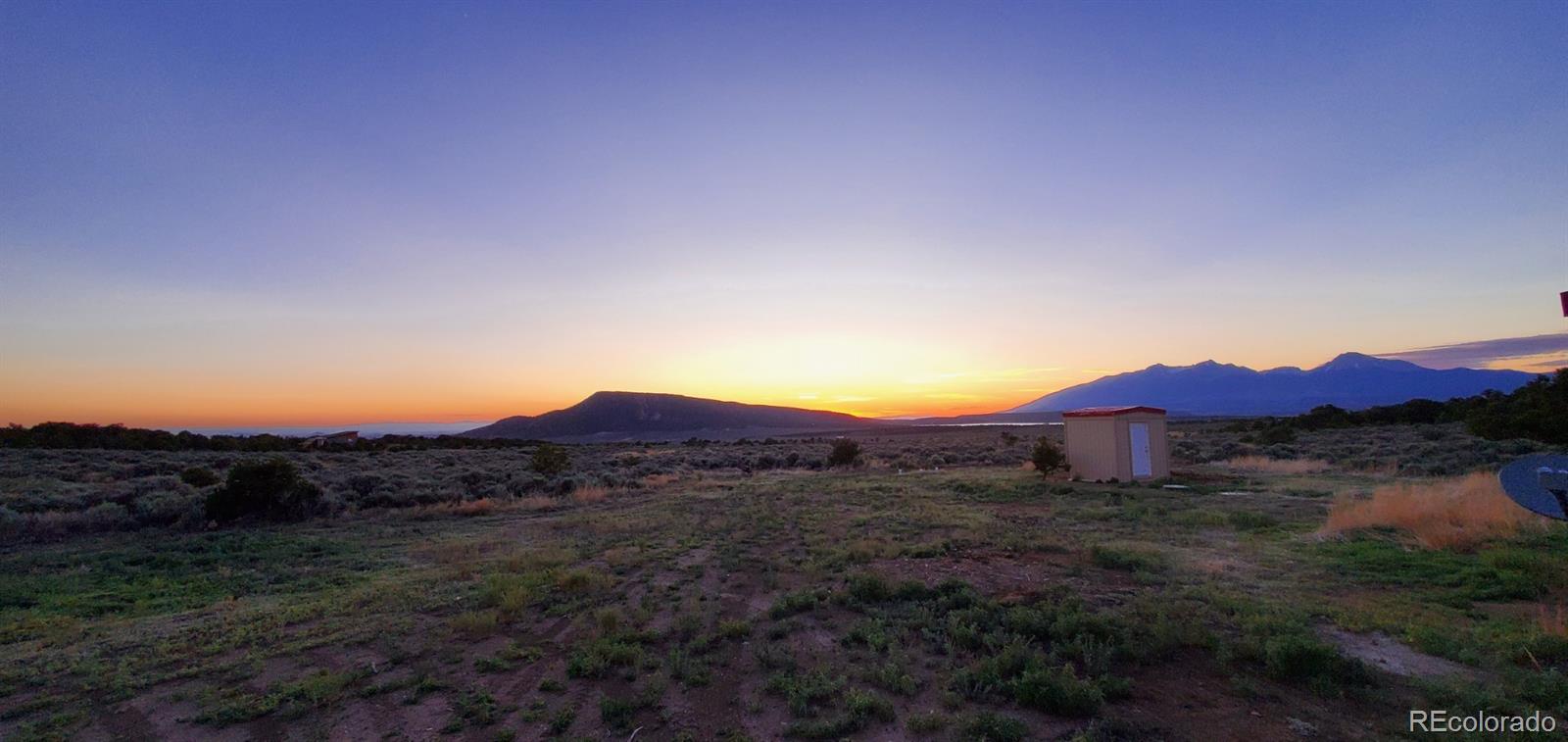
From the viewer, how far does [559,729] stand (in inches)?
202

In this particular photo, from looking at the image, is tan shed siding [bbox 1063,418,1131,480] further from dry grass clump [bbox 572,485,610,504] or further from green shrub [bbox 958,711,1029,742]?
green shrub [bbox 958,711,1029,742]

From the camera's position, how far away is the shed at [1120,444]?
21234 mm

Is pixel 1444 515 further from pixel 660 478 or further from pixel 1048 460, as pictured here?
pixel 660 478

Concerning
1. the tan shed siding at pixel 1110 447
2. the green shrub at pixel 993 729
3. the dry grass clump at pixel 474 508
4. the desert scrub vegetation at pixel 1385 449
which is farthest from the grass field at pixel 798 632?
the desert scrub vegetation at pixel 1385 449

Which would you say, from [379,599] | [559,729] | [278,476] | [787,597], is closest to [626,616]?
[787,597]

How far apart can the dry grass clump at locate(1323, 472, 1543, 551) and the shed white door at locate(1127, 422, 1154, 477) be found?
26.1ft

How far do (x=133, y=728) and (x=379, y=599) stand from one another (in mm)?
3804

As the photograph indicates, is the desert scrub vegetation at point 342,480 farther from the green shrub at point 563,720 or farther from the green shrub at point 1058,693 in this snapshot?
the green shrub at point 1058,693

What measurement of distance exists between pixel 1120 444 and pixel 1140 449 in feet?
2.88

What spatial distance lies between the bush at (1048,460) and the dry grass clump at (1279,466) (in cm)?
631

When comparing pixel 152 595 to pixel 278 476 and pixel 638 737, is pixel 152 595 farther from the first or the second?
pixel 638 737

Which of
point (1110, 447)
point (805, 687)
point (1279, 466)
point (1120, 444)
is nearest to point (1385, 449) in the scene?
point (1279, 466)

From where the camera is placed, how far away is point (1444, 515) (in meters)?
10.7

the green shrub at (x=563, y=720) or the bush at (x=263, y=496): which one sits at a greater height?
the bush at (x=263, y=496)
